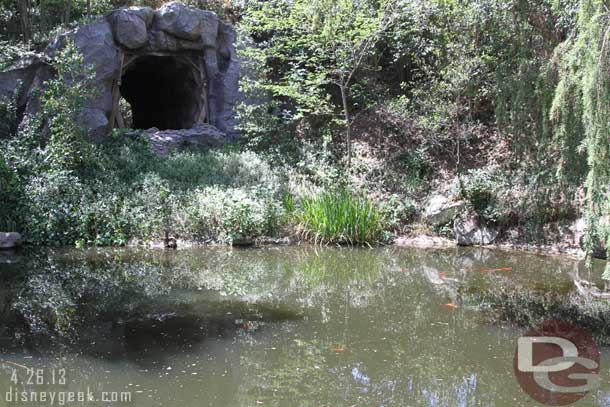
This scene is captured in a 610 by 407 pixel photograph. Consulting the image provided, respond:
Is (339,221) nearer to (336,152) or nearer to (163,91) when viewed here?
(336,152)

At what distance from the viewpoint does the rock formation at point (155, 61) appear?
13000 mm

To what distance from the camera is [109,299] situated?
6.56 metres

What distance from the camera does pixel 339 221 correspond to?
10.1 metres

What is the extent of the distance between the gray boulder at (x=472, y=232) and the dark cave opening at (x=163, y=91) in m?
7.73

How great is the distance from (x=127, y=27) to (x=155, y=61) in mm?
2377

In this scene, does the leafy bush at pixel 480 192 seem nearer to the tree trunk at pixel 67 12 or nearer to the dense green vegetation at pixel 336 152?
the dense green vegetation at pixel 336 152

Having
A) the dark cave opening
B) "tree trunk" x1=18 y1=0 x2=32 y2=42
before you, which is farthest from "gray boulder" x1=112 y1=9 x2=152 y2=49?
"tree trunk" x1=18 y1=0 x2=32 y2=42

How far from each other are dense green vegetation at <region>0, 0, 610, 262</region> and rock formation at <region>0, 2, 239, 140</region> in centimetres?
53

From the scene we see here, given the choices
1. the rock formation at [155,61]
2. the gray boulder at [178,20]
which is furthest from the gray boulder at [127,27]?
the gray boulder at [178,20]

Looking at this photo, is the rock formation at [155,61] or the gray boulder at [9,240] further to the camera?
the rock formation at [155,61]

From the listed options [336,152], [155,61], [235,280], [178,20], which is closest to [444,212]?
[336,152]

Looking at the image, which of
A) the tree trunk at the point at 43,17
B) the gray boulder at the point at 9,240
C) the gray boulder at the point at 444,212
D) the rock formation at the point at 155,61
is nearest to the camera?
the gray boulder at the point at 9,240

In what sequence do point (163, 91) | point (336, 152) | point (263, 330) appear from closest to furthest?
point (263, 330) → point (336, 152) → point (163, 91)

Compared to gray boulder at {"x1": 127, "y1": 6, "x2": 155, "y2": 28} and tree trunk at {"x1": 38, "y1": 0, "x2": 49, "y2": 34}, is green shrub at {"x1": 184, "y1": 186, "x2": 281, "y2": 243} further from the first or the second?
tree trunk at {"x1": 38, "y1": 0, "x2": 49, "y2": 34}
